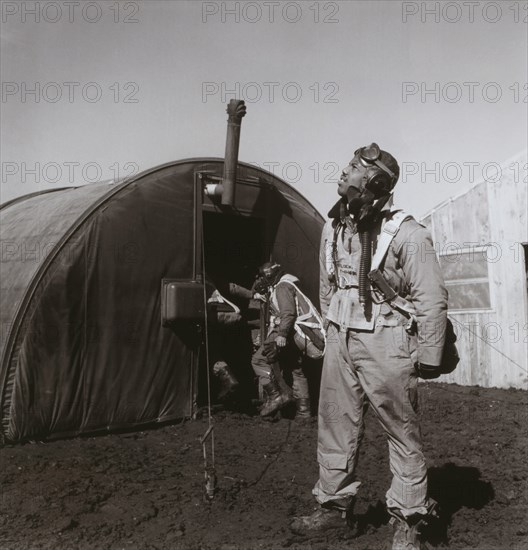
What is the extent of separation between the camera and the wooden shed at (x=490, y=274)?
999 centimetres

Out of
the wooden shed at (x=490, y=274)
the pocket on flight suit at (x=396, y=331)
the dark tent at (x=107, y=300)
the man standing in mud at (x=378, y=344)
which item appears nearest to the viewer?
the man standing in mud at (x=378, y=344)

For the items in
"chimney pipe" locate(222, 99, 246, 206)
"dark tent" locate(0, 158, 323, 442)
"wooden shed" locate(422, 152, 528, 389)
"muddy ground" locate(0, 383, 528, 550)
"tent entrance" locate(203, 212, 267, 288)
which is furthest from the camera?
"wooden shed" locate(422, 152, 528, 389)

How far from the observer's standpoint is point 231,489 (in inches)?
189

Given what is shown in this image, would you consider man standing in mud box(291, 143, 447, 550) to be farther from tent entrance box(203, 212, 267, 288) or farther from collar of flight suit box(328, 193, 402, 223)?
tent entrance box(203, 212, 267, 288)

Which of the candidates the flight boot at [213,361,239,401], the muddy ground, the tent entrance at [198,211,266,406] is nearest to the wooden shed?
the muddy ground

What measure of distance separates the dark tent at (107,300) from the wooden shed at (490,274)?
430cm

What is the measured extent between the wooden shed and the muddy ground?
3040 millimetres

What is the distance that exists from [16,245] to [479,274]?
7310 mm

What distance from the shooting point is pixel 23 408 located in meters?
6.00

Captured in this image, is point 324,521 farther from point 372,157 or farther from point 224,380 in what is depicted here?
point 224,380

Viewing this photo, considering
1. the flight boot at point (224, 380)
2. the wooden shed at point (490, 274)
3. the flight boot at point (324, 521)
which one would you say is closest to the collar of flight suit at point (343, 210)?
the flight boot at point (324, 521)

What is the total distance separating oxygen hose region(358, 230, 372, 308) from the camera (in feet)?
12.1

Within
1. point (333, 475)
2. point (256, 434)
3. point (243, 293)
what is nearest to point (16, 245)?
point (243, 293)

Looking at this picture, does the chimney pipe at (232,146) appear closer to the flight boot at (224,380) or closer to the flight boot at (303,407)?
the flight boot at (224,380)
